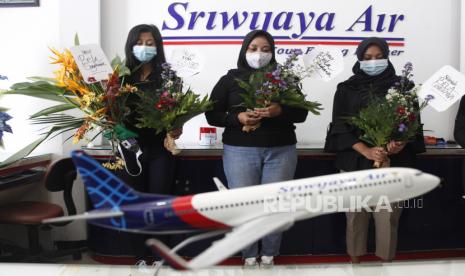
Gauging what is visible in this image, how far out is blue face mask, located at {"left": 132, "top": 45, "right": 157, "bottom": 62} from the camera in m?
2.36

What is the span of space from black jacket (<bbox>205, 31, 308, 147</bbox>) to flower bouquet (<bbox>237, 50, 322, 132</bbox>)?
0.29 m

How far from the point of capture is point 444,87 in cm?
167

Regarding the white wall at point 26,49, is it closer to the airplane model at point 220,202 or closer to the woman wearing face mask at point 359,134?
the woman wearing face mask at point 359,134

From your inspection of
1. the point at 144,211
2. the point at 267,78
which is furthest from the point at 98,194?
the point at 267,78

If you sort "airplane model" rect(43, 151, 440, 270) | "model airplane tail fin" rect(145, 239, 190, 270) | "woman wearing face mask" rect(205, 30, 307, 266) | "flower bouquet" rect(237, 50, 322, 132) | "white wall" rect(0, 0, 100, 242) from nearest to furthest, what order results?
"model airplane tail fin" rect(145, 239, 190, 270) < "airplane model" rect(43, 151, 440, 270) < "flower bouquet" rect(237, 50, 322, 132) < "woman wearing face mask" rect(205, 30, 307, 266) < "white wall" rect(0, 0, 100, 242)

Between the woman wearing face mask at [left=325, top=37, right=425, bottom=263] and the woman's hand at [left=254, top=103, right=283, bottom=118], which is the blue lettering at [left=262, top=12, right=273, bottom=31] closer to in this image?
the woman wearing face mask at [left=325, top=37, right=425, bottom=263]

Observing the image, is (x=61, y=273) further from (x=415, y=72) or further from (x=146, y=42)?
(x=415, y=72)

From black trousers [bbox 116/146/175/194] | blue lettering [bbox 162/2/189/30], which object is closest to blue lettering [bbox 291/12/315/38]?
blue lettering [bbox 162/2/189/30]

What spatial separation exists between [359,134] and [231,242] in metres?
1.73

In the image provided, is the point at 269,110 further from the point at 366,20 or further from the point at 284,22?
the point at 366,20

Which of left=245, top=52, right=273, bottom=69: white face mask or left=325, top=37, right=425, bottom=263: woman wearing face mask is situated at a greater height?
left=245, top=52, right=273, bottom=69: white face mask

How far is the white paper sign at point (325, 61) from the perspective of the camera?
226cm

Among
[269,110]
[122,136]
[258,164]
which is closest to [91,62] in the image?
[122,136]

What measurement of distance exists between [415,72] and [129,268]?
10.2ft
